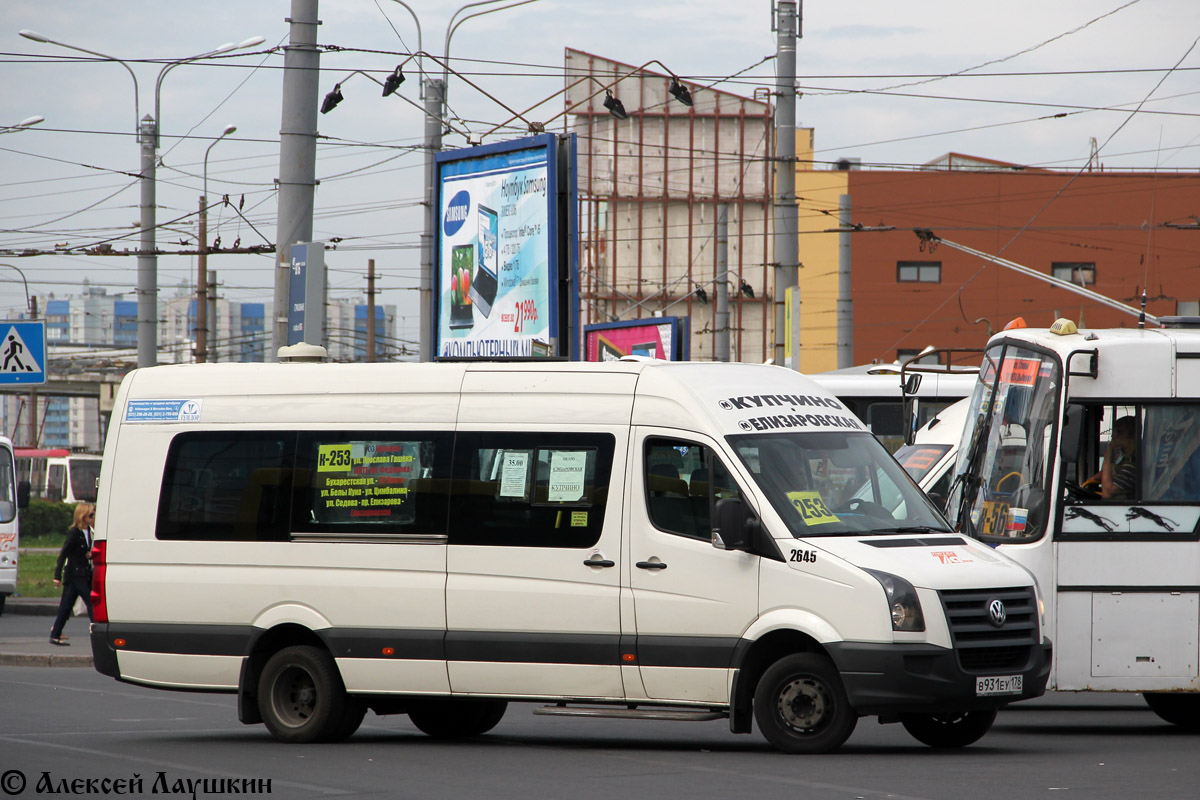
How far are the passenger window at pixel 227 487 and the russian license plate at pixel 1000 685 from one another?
4663mm

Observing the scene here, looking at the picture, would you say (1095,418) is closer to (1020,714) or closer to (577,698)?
(1020,714)

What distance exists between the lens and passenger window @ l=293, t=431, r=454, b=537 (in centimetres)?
1042

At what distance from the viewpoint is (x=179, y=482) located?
11.0m

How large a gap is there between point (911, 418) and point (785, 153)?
173 inches

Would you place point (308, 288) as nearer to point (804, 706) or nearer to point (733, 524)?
point (733, 524)

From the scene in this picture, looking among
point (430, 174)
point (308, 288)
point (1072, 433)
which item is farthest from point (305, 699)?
point (430, 174)

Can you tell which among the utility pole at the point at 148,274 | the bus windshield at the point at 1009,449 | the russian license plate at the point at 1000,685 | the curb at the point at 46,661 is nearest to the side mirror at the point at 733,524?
the russian license plate at the point at 1000,685

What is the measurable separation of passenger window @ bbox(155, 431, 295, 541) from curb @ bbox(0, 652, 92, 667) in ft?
24.1

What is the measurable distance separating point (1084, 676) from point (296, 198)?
29.1 feet

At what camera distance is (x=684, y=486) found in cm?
984

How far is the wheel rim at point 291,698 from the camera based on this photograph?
416 inches

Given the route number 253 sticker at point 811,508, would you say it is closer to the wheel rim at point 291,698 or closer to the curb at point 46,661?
the wheel rim at point 291,698

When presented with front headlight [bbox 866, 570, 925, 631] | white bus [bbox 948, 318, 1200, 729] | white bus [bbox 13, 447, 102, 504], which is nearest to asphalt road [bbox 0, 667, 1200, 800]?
white bus [bbox 948, 318, 1200, 729]

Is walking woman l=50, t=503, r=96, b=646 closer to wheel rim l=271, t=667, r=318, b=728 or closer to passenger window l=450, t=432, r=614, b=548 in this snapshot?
wheel rim l=271, t=667, r=318, b=728
